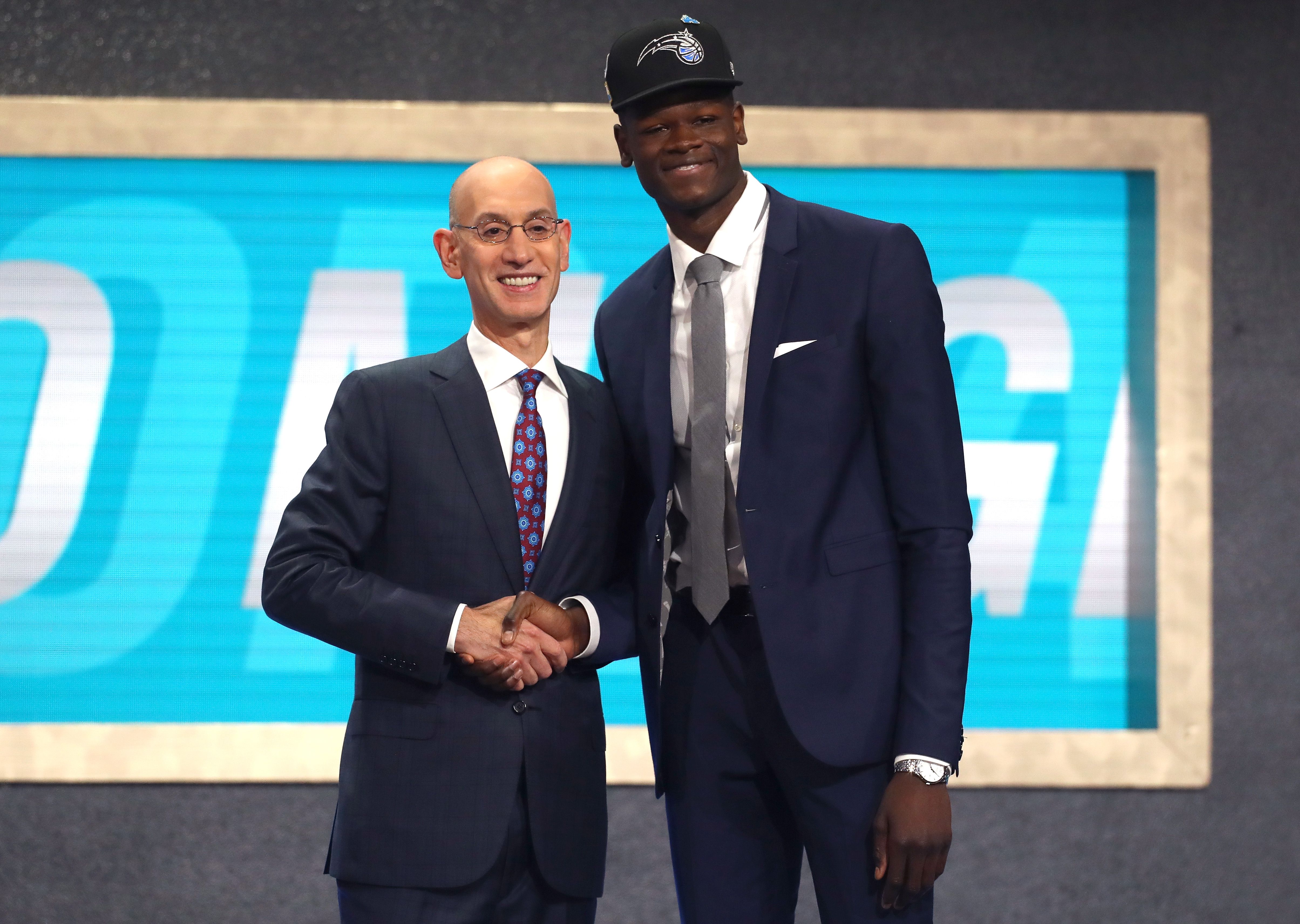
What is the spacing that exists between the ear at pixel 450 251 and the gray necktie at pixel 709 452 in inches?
15.9

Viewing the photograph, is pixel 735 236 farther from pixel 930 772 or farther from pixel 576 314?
pixel 576 314

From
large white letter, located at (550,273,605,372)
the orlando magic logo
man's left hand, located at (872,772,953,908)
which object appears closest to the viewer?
man's left hand, located at (872,772,953,908)

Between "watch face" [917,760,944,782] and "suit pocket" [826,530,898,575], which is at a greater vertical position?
"suit pocket" [826,530,898,575]

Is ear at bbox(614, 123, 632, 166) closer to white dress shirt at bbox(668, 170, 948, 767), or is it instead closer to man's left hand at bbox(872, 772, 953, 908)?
white dress shirt at bbox(668, 170, 948, 767)

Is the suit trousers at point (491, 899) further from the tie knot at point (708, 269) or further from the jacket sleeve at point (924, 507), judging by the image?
the tie knot at point (708, 269)

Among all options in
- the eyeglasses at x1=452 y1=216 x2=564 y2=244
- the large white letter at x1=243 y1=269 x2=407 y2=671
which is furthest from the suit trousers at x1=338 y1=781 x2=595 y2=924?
the large white letter at x1=243 y1=269 x2=407 y2=671

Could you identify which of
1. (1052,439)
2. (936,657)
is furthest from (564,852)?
(1052,439)

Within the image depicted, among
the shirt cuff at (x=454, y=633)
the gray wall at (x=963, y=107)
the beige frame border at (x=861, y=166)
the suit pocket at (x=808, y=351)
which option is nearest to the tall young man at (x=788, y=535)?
the suit pocket at (x=808, y=351)

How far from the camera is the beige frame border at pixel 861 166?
3342 mm

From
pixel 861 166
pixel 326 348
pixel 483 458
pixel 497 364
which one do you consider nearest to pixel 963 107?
pixel 861 166

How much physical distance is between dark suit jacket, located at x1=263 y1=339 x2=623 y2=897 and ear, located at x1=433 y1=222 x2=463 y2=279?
153mm

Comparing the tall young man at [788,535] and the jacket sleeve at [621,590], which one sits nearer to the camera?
the tall young man at [788,535]

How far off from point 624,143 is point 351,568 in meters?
0.73

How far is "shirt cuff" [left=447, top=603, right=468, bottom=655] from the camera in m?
1.66
